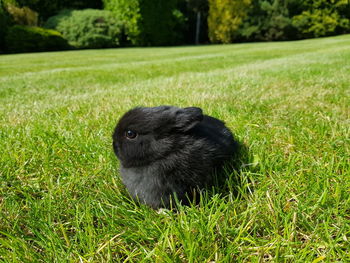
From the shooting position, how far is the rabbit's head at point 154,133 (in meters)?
1.76

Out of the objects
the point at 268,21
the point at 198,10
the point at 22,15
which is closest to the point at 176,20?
the point at 198,10

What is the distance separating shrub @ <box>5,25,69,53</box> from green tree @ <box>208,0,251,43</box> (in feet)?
81.0

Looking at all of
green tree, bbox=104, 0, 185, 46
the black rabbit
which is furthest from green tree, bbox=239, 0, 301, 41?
the black rabbit

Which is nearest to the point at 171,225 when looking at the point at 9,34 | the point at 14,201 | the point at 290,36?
the point at 14,201

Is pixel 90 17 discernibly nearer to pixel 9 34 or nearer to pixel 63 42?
pixel 63 42

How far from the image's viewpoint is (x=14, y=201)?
1.78 metres

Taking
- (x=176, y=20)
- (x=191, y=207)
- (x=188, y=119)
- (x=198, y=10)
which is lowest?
(x=191, y=207)

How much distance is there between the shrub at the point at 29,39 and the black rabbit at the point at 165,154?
34.7 metres

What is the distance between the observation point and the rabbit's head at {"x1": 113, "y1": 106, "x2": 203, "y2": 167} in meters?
1.76

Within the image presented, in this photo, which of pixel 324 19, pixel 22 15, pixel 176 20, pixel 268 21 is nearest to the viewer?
pixel 22 15

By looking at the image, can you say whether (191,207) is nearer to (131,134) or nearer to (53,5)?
(131,134)

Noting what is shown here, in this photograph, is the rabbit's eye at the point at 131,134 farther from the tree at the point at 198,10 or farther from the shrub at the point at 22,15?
the tree at the point at 198,10

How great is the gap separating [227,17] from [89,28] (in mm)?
20946

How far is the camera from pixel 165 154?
1.76m
